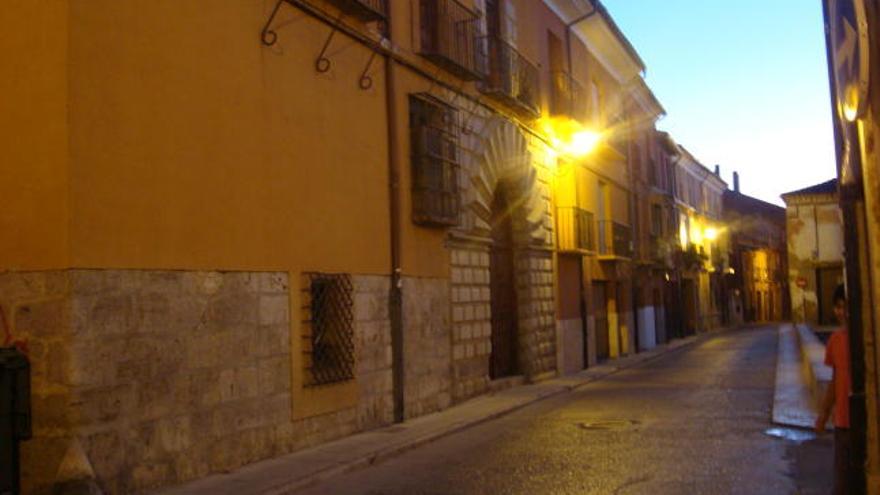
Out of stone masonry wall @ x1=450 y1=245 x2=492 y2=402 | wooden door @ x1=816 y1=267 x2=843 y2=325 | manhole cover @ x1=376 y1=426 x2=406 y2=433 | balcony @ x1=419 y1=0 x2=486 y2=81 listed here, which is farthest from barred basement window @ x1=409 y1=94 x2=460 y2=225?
wooden door @ x1=816 y1=267 x2=843 y2=325

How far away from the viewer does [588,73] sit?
2372 centimetres

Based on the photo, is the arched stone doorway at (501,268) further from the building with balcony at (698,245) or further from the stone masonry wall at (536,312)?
the building with balcony at (698,245)

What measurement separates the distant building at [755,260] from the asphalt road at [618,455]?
4685 cm

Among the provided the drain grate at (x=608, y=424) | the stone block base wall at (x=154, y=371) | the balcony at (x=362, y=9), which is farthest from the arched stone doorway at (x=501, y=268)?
the stone block base wall at (x=154, y=371)

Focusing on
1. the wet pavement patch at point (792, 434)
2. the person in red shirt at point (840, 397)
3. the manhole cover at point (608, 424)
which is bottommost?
the wet pavement patch at point (792, 434)

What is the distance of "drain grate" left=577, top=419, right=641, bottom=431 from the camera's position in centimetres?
1134

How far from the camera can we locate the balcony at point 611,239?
24.6m

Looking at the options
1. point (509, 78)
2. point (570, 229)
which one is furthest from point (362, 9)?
point (570, 229)

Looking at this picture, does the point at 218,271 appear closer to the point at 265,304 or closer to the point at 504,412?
the point at 265,304

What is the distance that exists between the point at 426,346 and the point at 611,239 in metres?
12.8

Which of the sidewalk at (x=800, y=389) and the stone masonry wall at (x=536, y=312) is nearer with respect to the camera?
the sidewalk at (x=800, y=389)

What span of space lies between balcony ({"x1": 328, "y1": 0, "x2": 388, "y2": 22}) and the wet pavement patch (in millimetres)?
6652

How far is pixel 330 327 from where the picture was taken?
10.8m

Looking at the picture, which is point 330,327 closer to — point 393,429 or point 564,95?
point 393,429
